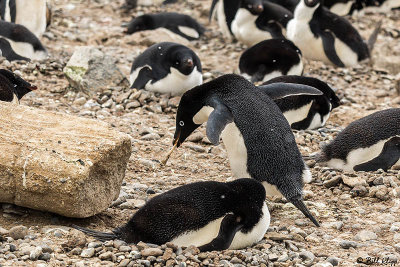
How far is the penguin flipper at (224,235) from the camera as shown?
13.4 feet

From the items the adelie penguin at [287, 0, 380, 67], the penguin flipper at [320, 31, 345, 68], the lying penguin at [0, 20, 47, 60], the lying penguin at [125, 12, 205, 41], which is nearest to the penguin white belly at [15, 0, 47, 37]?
the lying penguin at [0, 20, 47, 60]

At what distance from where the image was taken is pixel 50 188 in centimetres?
416

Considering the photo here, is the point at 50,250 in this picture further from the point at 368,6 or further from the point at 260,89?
the point at 368,6

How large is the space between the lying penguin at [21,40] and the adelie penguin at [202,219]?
14.5ft

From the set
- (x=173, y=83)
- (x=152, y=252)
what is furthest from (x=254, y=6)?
(x=152, y=252)

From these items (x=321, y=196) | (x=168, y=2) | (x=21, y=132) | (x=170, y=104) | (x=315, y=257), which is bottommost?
(x=168, y=2)

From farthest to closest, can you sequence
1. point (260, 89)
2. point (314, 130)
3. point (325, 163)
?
point (314, 130) → point (325, 163) → point (260, 89)

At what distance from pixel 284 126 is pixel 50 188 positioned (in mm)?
1709

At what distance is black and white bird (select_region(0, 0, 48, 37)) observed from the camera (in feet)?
30.6

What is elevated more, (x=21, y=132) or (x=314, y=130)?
(x=21, y=132)

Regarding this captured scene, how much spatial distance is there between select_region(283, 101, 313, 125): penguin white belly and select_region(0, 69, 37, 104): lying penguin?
7.57 ft

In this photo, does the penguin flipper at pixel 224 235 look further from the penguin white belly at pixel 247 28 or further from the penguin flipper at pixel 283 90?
the penguin white belly at pixel 247 28

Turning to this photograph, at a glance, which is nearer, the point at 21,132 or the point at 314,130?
the point at 21,132

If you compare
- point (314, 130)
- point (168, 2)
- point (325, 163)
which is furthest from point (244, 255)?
point (168, 2)
